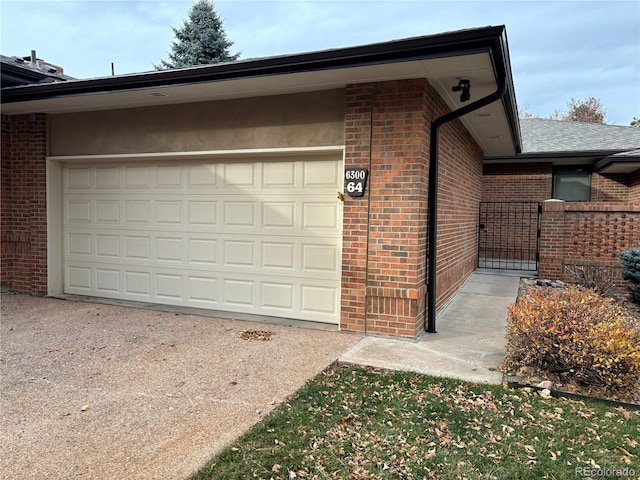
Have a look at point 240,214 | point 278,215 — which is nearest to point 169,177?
point 240,214

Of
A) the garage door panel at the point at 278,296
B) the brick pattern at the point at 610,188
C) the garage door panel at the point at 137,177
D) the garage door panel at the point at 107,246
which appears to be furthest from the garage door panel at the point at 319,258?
the brick pattern at the point at 610,188

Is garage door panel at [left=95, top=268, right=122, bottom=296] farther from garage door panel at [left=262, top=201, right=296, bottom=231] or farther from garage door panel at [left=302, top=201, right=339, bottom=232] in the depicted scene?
garage door panel at [left=302, top=201, right=339, bottom=232]

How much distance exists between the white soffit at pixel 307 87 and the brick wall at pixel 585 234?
10.9 feet

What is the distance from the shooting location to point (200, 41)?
59.0ft

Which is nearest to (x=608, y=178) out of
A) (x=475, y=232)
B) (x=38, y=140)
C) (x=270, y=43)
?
(x=475, y=232)

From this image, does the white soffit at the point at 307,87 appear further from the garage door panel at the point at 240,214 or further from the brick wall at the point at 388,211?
the garage door panel at the point at 240,214

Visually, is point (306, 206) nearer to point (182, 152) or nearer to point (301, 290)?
point (301, 290)

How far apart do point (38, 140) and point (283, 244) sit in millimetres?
4616

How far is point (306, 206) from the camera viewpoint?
6.05m

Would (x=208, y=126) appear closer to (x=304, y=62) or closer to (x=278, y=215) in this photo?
(x=278, y=215)

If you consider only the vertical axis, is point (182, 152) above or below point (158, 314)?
above

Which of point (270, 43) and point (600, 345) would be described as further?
point (270, 43)

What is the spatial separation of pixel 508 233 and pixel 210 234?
367 inches

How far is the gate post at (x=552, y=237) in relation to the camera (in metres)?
9.59
